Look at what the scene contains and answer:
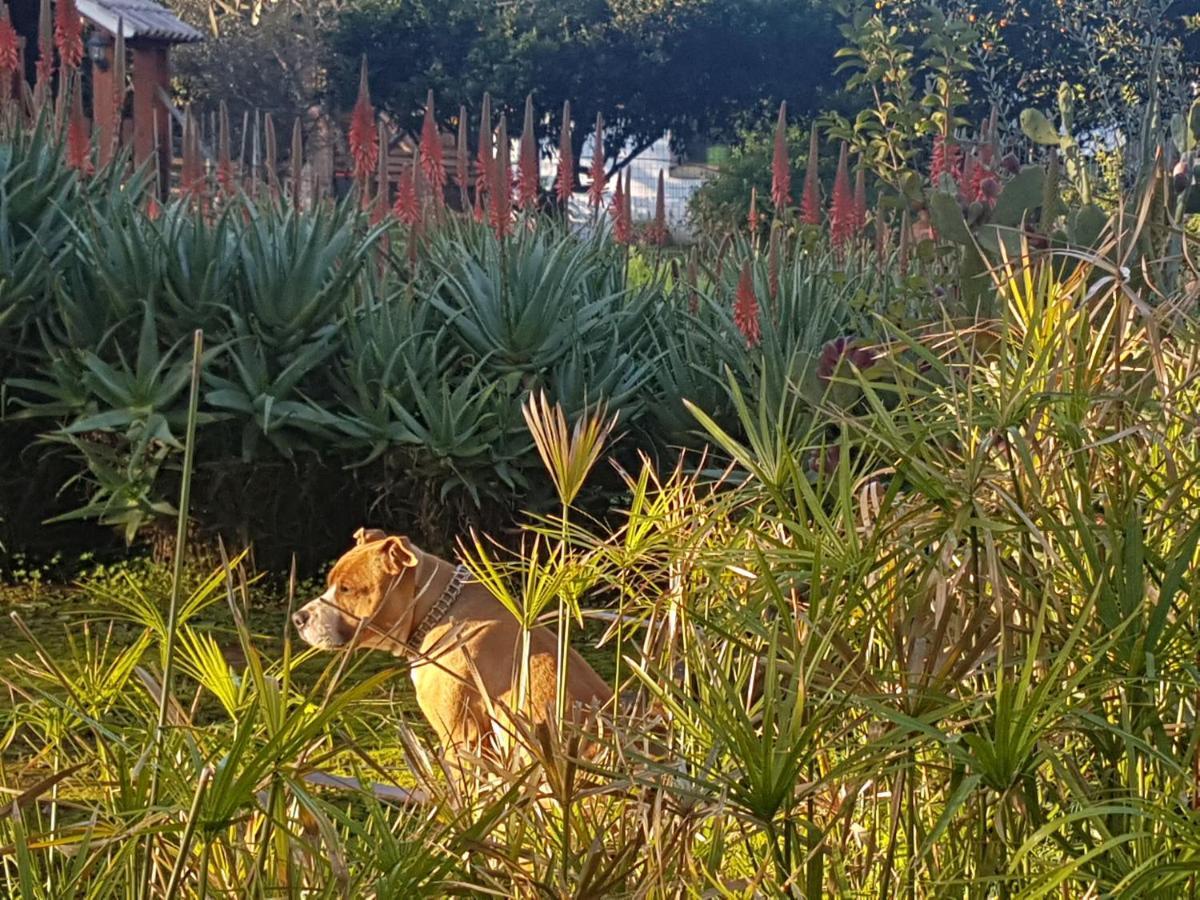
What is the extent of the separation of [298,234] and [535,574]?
3.74m

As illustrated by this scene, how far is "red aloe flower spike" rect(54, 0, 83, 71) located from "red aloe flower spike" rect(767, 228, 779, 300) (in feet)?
8.00

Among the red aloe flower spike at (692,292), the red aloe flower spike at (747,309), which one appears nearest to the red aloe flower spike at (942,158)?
the red aloe flower spike at (692,292)

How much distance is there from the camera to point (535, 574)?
1955mm

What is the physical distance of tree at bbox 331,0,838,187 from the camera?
39281mm

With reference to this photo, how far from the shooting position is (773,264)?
5297mm

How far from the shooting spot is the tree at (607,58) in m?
39.3

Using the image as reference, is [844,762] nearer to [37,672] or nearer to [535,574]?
[535,574]

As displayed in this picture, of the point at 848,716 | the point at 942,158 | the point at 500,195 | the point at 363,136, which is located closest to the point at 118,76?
the point at 363,136

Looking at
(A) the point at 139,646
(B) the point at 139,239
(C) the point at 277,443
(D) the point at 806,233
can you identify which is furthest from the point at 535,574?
(D) the point at 806,233

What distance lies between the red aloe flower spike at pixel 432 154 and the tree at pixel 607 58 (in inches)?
1281

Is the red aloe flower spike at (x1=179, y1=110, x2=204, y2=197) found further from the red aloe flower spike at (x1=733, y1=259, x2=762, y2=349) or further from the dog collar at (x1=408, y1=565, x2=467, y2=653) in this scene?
the dog collar at (x1=408, y1=565, x2=467, y2=653)

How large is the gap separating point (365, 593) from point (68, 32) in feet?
10.0

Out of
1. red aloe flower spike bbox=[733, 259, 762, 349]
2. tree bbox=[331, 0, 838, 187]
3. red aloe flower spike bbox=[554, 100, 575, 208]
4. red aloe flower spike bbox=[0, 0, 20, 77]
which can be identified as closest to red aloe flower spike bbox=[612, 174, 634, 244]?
red aloe flower spike bbox=[554, 100, 575, 208]

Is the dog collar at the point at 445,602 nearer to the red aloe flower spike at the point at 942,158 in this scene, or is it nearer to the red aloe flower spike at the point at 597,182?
the red aloe flower spike at the point at 942,158
